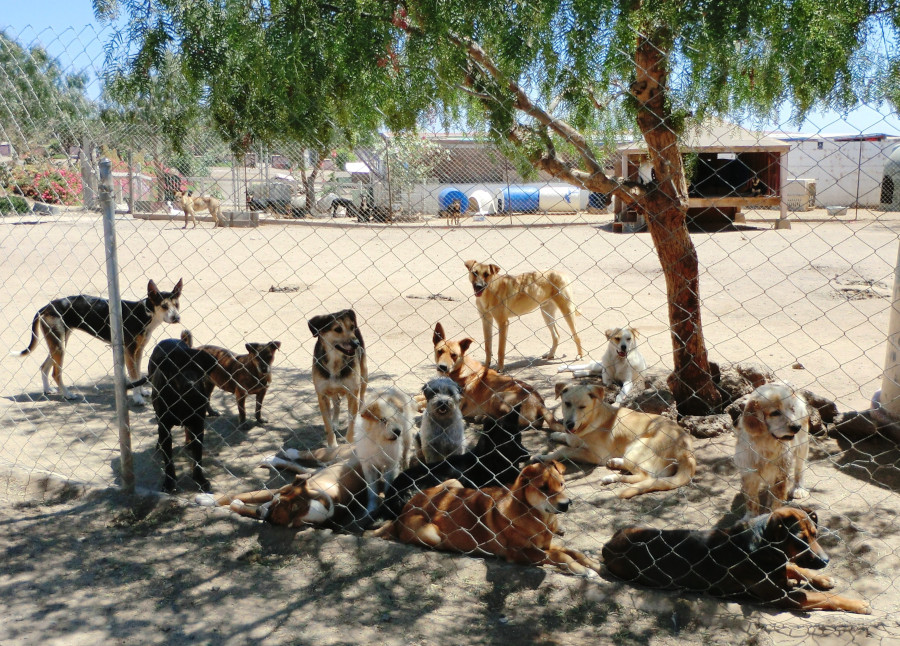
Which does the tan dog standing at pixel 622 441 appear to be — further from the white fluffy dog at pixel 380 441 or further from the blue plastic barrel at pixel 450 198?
the blue plastic barrel at pixel 450 198

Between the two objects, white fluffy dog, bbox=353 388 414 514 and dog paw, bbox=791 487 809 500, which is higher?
white fluffy dog, bbox=353 388 414 514

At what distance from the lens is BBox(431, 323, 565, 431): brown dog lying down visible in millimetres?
6027

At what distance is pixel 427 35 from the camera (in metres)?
3.54

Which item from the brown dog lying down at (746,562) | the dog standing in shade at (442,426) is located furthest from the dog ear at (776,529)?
the dog standing in shade at (442,426)

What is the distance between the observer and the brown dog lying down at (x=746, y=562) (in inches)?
128

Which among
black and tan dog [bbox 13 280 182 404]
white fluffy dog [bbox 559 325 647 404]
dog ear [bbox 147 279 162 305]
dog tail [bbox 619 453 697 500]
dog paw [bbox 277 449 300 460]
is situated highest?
dog ear [bbox 147 279 162 305]

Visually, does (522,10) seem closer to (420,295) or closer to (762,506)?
(762,506)

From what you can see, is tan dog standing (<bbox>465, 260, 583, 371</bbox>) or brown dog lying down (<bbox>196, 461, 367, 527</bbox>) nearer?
brown dog lying down (<bbox>196, 461, 367, 527</bbox>)

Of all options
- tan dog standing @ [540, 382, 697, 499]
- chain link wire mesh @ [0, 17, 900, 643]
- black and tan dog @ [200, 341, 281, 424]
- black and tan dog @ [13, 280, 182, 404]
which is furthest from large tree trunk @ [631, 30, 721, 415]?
black and tan dog @ [13, 280, 182, 404]

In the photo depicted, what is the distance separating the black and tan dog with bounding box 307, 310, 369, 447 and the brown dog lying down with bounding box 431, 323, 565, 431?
0.91 metres

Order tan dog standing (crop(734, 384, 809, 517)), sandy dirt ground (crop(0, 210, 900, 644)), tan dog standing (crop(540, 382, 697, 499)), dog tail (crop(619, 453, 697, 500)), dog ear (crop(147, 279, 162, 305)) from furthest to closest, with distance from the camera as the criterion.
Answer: dog ear (crop(147, 279, 162, 305)), tan dog standing (crop(540, 382, 697, 499)), dog tail (crop(619, 453, 697, 500)), tan dog standing (crop(734, 384, 809, 517)), sandy dirt ground (crop(0, 210, 900, 644))

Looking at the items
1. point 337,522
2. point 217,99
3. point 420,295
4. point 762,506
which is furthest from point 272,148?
point 420,295

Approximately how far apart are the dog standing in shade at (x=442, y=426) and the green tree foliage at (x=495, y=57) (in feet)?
5.22

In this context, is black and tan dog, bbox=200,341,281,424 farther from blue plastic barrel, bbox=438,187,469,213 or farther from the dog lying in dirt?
blue plastic barrel, bbox=438,187,469,213
